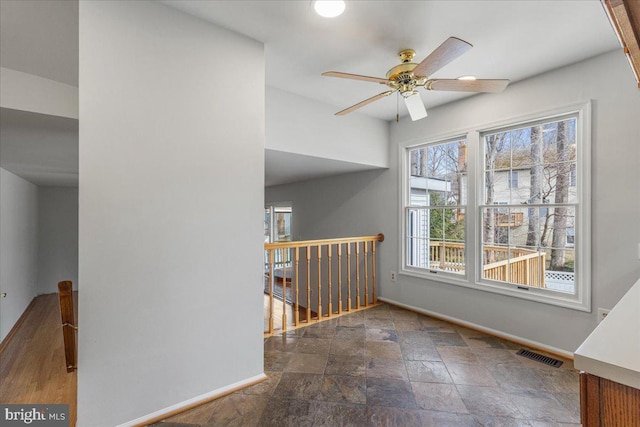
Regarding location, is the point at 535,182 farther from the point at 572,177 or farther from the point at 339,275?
the point at 339,275

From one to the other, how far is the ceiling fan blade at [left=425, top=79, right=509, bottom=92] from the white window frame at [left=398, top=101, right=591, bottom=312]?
1.04 metres

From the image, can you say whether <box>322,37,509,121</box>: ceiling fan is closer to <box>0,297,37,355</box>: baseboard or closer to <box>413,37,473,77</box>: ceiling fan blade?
<box>413,37,473,77</box>: ceiling fan blade

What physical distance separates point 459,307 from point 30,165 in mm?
5433

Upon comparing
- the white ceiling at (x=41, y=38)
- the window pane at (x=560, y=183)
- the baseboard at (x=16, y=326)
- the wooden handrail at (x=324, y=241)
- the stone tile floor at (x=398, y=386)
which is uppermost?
the white ceiling at (x=41, y=38)

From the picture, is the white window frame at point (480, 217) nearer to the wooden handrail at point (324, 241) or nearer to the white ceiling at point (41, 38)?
the wooden handrail at point (324, 241)

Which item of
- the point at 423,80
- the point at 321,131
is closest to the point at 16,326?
the point at 321,131

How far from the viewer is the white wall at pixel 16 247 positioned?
346 cm

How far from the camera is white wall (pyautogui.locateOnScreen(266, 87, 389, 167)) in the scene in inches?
117

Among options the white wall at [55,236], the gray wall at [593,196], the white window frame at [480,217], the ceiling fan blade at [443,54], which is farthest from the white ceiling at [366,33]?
the white wall at [55,236]

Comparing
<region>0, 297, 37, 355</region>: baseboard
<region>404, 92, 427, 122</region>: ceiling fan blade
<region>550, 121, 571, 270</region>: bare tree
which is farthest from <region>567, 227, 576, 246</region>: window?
<region>0, 297, 37, 355</region>: baseboard

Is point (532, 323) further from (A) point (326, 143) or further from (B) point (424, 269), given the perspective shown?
(A) point (326, 143)

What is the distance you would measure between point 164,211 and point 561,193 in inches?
130

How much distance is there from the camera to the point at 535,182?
2840mm

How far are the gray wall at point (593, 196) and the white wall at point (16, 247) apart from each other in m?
4.68
